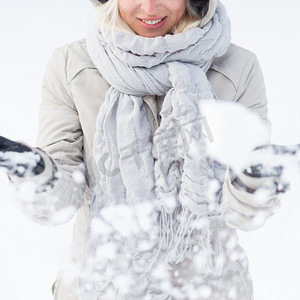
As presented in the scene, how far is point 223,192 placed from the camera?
2.80 ft

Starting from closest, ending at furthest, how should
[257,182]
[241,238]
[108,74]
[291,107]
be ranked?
1. [257,182]
2. [108,74]
3. [241,238]
4. [291,107]

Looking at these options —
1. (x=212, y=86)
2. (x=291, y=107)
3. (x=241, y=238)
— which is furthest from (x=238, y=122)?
(x=291, y=107)

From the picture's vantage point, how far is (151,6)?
867 millimetres

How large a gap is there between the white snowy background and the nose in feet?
2.16

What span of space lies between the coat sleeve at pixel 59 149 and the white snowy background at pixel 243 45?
0.49 m

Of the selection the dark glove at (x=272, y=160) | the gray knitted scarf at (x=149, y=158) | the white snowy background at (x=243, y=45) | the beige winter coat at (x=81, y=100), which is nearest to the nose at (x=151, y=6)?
the gray knitted scarf at (x=149, y=158)

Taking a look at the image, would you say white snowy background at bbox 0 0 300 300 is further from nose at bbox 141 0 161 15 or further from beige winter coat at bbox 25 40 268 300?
nose at bbox 141 0 161 15

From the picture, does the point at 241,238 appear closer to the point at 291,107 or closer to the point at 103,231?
the point at 291,107

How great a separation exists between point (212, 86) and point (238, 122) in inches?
3.7

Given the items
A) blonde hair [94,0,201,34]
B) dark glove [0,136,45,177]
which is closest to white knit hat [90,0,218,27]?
blonde hair [94,0,201,34]

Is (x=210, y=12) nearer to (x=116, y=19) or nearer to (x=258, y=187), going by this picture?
(x=116, y=19)

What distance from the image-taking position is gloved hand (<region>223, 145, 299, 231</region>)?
0.75 metres

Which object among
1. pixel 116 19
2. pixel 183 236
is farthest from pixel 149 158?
pixel 116 19

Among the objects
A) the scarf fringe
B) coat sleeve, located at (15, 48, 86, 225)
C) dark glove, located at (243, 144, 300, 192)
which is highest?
dark glove, located at (243, 144, 300, 192)
